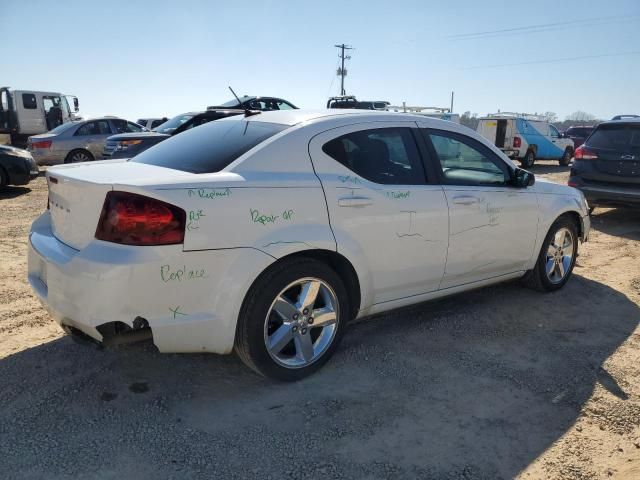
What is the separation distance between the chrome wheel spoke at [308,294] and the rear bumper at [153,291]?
0.39 metres

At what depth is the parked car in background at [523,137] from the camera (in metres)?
18.0

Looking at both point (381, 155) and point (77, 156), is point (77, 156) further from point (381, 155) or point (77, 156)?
point (381, 155)

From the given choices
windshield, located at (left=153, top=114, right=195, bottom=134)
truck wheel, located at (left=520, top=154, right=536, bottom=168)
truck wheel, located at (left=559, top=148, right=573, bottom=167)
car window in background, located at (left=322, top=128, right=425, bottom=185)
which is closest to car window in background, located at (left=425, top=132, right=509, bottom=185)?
car window in background, located at (left=322, top=128, right=425, bottom=185)

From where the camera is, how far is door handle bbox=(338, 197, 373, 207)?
10.4 feet

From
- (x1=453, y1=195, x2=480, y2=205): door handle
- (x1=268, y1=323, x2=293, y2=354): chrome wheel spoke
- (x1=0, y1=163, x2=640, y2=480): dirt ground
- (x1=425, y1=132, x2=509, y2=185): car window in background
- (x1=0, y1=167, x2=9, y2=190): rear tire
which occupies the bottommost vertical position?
(x1=0, y1=163, x2=640, y2=480): dirt ground

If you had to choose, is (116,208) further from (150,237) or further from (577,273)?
(577,273)

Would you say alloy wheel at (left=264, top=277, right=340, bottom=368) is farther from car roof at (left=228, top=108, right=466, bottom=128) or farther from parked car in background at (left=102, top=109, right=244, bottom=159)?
parked car in background at (left=102, top=109, right=244, bottom=159)

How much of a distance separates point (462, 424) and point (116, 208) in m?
2.15

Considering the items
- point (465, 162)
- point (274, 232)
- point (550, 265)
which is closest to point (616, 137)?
point (550, 265)

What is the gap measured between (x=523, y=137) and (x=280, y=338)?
17.4 m

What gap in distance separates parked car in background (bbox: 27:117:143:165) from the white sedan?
38.4ft

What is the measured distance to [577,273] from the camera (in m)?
5.64

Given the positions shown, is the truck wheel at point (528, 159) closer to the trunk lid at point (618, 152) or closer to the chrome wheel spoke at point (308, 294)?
the trunk lid at point (618, 152)

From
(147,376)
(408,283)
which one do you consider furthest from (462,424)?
(147,376)
